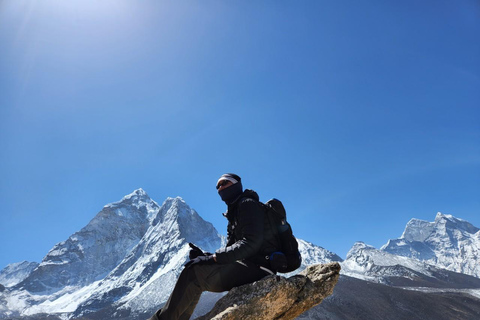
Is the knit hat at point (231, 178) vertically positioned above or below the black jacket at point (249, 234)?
above

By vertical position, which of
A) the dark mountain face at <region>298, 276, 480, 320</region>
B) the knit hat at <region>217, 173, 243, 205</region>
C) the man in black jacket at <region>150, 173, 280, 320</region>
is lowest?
the man in black jacket at <region>150, 173, 280, 320</region>

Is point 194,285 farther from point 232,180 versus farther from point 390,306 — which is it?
point 390,306

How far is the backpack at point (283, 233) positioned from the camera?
497 cm

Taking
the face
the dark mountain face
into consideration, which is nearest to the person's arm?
the face

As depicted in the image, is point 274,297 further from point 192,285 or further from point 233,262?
point 192,285

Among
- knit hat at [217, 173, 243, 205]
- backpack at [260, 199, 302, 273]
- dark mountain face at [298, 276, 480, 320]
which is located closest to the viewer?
backpack at [260, 199, 302, 273]

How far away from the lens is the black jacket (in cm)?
458

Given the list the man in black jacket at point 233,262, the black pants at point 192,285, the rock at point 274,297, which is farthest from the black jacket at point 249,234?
the rock at point 274,297

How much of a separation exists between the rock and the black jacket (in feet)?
1.30

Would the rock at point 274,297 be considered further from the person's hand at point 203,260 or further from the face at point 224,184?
the face at point 224,184

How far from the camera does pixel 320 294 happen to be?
526 centimetres

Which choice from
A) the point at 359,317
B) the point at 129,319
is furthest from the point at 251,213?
the point at 129,319

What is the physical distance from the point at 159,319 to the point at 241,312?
112 cm

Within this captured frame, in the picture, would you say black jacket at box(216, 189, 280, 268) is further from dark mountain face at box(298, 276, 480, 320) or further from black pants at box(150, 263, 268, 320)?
dark mountain face at box(298, 276, 480, 320)
